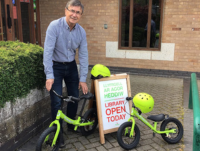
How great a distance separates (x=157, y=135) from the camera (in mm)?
3564

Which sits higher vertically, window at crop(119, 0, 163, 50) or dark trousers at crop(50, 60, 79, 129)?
window at crop(119, 0, 163, 50)

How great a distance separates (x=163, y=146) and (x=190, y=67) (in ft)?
16.7

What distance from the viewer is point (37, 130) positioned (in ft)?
11.7

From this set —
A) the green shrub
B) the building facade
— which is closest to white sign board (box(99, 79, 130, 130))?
the green shrub

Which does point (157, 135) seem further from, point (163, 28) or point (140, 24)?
point (140, 24)

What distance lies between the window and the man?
16.5 ft

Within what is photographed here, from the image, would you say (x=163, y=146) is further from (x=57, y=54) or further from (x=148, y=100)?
(x=57, y=54)

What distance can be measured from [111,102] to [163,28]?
5.13 metres

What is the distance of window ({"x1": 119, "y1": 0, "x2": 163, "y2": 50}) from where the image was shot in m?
7.70

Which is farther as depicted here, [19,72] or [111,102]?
[111,102]

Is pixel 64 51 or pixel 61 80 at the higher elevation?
pixel 64 51

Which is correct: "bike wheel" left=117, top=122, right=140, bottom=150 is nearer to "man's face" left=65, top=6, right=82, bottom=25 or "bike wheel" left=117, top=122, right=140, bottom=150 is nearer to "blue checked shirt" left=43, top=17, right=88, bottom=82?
"blue checked shirt" left=43, top=17, right=88, bottom=82

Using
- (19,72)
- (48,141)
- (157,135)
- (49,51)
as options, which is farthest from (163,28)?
(48,141)

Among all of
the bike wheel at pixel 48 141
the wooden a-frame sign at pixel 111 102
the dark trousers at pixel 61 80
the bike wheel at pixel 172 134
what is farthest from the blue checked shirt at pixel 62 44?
the bike wheel at pixel 172 134
